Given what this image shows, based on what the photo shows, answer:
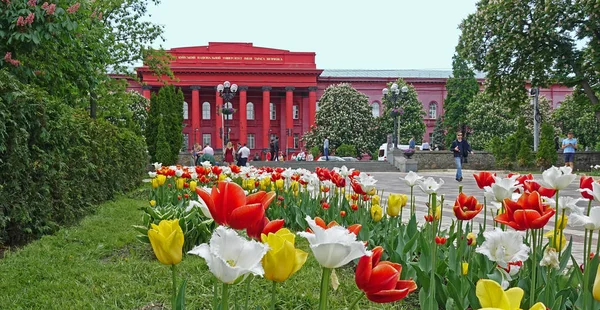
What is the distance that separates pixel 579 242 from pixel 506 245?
3895mm

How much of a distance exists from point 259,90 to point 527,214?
48.0m

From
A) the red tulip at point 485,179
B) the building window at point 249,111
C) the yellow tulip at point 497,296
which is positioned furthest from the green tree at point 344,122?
the yellow tulip at point 497,296

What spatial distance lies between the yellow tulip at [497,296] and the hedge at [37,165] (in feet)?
16.0

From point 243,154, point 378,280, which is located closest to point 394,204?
point 378,280

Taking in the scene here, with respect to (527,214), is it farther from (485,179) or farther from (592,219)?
(485,179)

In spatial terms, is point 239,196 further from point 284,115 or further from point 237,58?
point 284,115

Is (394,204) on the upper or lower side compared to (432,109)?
lower

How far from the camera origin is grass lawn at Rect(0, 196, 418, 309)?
326cm

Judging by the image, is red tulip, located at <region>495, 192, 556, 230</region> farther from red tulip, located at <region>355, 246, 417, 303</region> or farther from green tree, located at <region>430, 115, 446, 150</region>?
green tree, located at <region>430, 115, 446, 150</region>

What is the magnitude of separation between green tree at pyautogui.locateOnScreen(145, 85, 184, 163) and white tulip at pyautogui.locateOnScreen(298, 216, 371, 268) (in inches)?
862

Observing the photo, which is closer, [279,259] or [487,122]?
[279,259]

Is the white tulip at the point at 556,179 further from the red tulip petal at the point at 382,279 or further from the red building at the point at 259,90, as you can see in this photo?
the red building at the point at 259,90

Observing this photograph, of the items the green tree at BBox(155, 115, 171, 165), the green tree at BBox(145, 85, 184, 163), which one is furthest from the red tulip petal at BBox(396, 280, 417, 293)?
the green tree at BBox(145, 85, 184, 163)

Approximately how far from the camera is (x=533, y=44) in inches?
808
